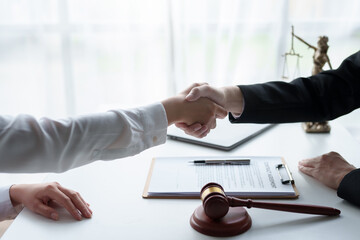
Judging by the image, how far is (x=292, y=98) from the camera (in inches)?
46.1

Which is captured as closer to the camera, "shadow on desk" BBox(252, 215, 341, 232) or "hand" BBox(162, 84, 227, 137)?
"shadow on desk" BBox(252, 215, 341, 232)

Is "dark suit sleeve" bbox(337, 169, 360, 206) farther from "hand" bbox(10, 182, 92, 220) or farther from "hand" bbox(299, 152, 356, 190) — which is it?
"hand" bbox(10, 182, 92, 220)

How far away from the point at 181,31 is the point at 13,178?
3.80 feet

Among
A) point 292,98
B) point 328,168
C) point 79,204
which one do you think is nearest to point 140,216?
point 79,204

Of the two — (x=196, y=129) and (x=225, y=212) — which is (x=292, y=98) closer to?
(x=196, y=129)

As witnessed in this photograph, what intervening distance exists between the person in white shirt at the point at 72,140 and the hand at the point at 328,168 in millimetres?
373

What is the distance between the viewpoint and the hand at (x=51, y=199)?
0.79 m

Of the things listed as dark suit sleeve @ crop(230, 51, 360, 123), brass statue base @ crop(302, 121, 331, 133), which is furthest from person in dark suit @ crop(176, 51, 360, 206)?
brass statue base @ crop(302, 121, 331, 133)

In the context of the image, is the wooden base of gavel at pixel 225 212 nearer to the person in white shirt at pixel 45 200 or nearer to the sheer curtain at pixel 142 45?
the person in white shirt at pixel 45 200

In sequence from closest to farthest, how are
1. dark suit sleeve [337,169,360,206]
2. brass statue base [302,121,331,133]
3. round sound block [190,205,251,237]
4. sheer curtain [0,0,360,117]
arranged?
round sound block [190,205,251,237]
dark suit sleeve [337,169,360,206]
brass statue base [302,121,331,133]
sheer curtain [0,0,360,117]

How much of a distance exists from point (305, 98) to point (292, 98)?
4 cm

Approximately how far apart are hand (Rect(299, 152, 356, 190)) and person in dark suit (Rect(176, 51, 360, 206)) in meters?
0.21

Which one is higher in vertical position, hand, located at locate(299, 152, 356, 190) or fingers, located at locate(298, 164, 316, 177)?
hand, located at locate(299, 152, 356, 190)

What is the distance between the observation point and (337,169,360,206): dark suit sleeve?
2.68 feet
